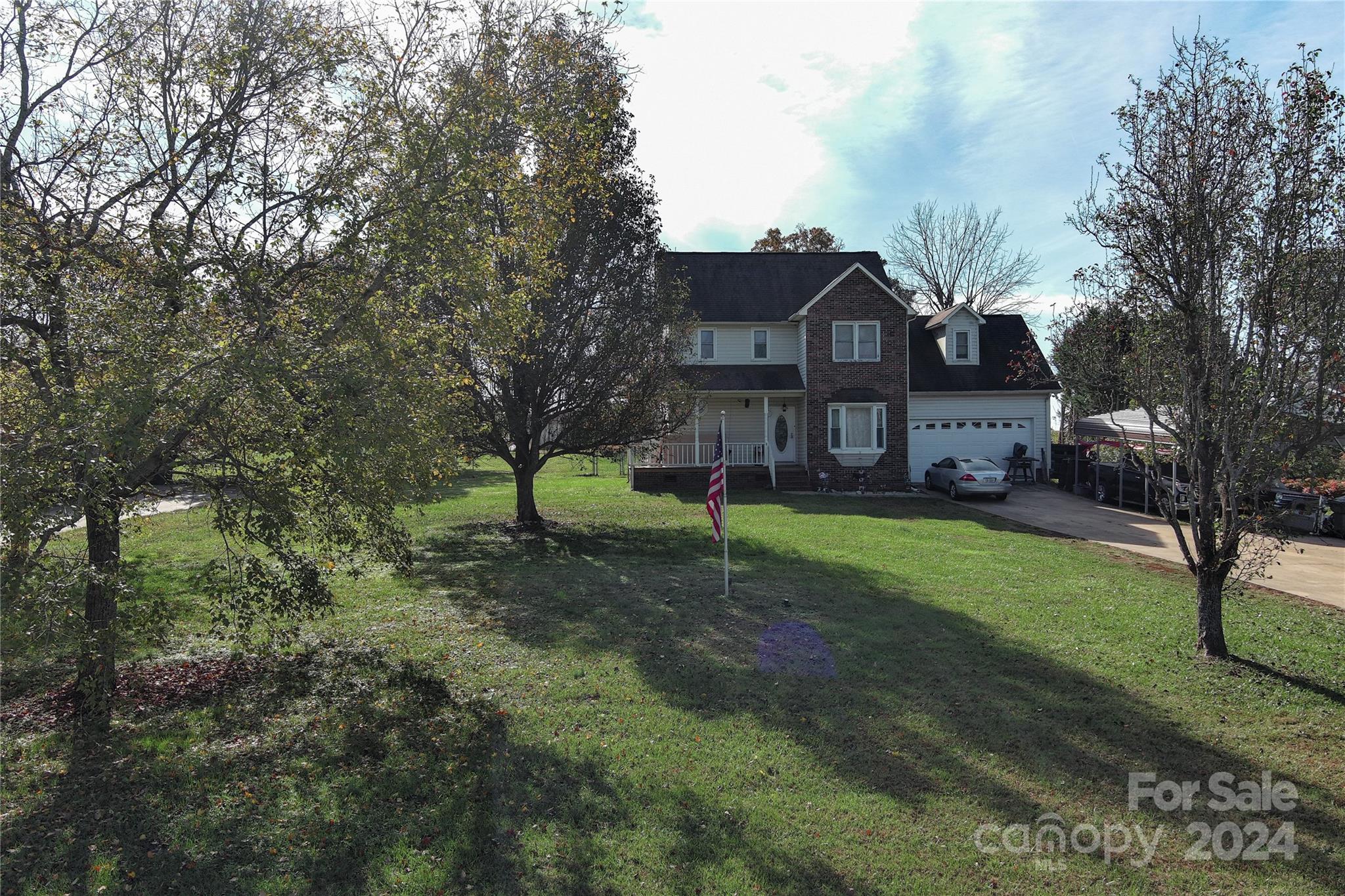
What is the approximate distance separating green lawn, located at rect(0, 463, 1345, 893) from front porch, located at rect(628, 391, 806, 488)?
1412cm

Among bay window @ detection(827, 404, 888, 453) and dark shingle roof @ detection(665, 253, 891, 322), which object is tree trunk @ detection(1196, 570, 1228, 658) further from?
dark shingle roof @ detection(665, 253, 891, 322)

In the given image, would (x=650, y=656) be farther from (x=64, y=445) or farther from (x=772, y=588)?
(x=64, y=445)

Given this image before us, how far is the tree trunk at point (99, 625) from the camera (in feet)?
16.9

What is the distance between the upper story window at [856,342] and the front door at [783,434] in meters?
2.84

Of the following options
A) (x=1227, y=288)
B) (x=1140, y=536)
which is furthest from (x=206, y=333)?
(x=1140, y=536)

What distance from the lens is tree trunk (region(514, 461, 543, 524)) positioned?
1702cm

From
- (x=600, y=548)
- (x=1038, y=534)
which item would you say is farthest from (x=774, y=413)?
(x=600, y=548)

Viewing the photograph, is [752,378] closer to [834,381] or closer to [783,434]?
[783,434]

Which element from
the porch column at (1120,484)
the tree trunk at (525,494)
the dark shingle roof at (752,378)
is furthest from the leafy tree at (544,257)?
the porch column at (1120,484)

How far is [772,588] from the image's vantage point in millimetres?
11562

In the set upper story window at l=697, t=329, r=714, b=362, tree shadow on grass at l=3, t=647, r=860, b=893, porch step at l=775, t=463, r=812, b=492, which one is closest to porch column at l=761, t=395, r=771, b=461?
A: porch step at l=775, t=463, r=812, b=492

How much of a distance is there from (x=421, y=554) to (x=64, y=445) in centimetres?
994

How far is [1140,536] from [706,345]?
1480cm

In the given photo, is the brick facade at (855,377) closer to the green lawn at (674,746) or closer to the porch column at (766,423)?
the porch column at (766,423)
